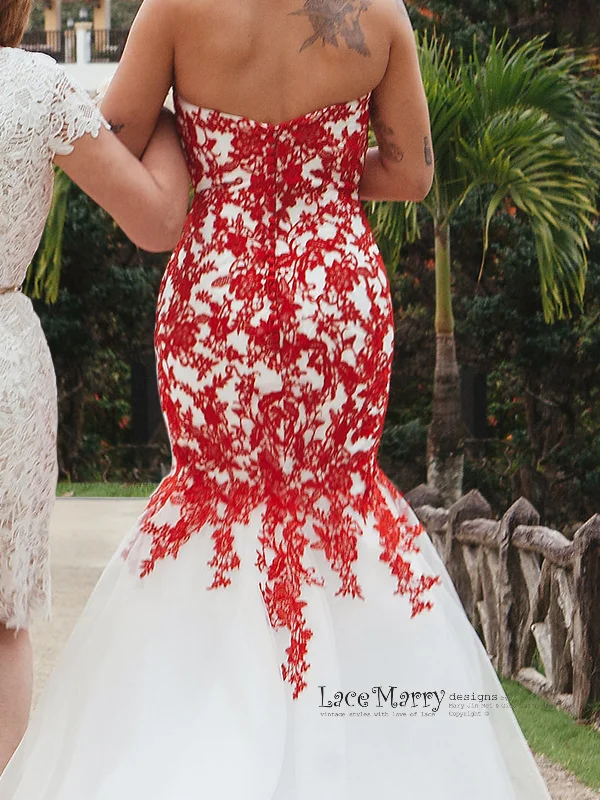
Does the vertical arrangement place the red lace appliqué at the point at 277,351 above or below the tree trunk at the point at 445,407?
above

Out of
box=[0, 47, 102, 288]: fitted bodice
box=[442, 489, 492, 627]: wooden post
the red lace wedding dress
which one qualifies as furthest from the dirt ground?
box=[0, 47, 102, 288]: fitted bodice

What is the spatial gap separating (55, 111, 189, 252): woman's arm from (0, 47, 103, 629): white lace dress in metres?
0.03

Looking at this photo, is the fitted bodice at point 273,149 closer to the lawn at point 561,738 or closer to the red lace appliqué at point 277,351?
the red lace appliqué at point 277,351

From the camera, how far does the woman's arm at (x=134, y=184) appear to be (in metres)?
1.62

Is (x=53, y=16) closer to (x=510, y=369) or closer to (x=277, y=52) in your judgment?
(x=510, y=369)

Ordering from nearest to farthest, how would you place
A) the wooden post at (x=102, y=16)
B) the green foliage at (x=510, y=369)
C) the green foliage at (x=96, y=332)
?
the green foliage at (x=510, y=369), the wooden post at (x=102, y=16), the green foliage at (x=96, y=332)

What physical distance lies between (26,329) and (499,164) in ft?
11.4

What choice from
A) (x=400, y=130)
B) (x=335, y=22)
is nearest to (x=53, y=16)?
(x=400, y=130)

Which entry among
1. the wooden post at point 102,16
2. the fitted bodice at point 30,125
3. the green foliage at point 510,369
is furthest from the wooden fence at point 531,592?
the wooden post at point 102,16

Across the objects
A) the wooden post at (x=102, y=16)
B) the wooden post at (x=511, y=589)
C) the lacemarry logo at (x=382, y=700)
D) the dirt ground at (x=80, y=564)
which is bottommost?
the dirt ground at (x=80, y=564)

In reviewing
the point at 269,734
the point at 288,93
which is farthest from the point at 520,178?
the point at 269,734

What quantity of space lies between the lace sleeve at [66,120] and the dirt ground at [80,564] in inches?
75.6

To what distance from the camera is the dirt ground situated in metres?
2.77

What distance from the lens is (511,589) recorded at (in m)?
3.51
